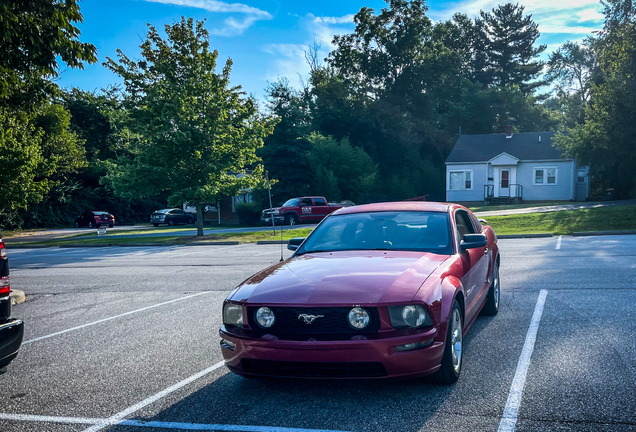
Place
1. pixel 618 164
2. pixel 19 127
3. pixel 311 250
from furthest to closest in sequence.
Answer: pixel 618 164
pixel 19 127
pixel 311 250

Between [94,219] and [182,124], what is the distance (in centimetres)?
2077

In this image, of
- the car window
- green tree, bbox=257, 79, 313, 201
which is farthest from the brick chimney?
the car window

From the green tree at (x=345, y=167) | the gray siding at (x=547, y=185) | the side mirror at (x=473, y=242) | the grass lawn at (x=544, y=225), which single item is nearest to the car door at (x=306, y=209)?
the grass lawn at (x=544, y=225)

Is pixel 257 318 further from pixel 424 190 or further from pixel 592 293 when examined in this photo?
pixel 424 190

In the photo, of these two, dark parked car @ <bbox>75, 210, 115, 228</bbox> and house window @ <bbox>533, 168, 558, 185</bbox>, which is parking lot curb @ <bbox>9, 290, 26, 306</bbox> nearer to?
dark parked car @ <bbox>75, 210, 115, 228</bbox>

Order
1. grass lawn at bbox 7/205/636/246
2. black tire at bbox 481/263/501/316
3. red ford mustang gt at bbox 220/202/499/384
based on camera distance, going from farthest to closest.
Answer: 1. grass lawn at bbox 7/205/636/246
2. black tire at bbox 481/263/501/316
3. red ford mustang gt at bbox 220/202/499/384

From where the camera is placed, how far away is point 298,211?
3288 cm

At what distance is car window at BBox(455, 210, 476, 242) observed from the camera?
6.14m

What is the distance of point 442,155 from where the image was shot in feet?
204

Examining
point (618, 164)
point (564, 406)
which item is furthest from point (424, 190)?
point (564, 406)

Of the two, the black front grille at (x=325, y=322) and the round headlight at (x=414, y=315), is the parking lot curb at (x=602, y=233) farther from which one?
the black front grille at (x=325, y=322)

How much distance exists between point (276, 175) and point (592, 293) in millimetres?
32881

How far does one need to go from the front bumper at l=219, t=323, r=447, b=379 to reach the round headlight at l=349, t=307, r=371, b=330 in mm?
126

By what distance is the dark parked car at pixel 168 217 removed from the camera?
41438mm
